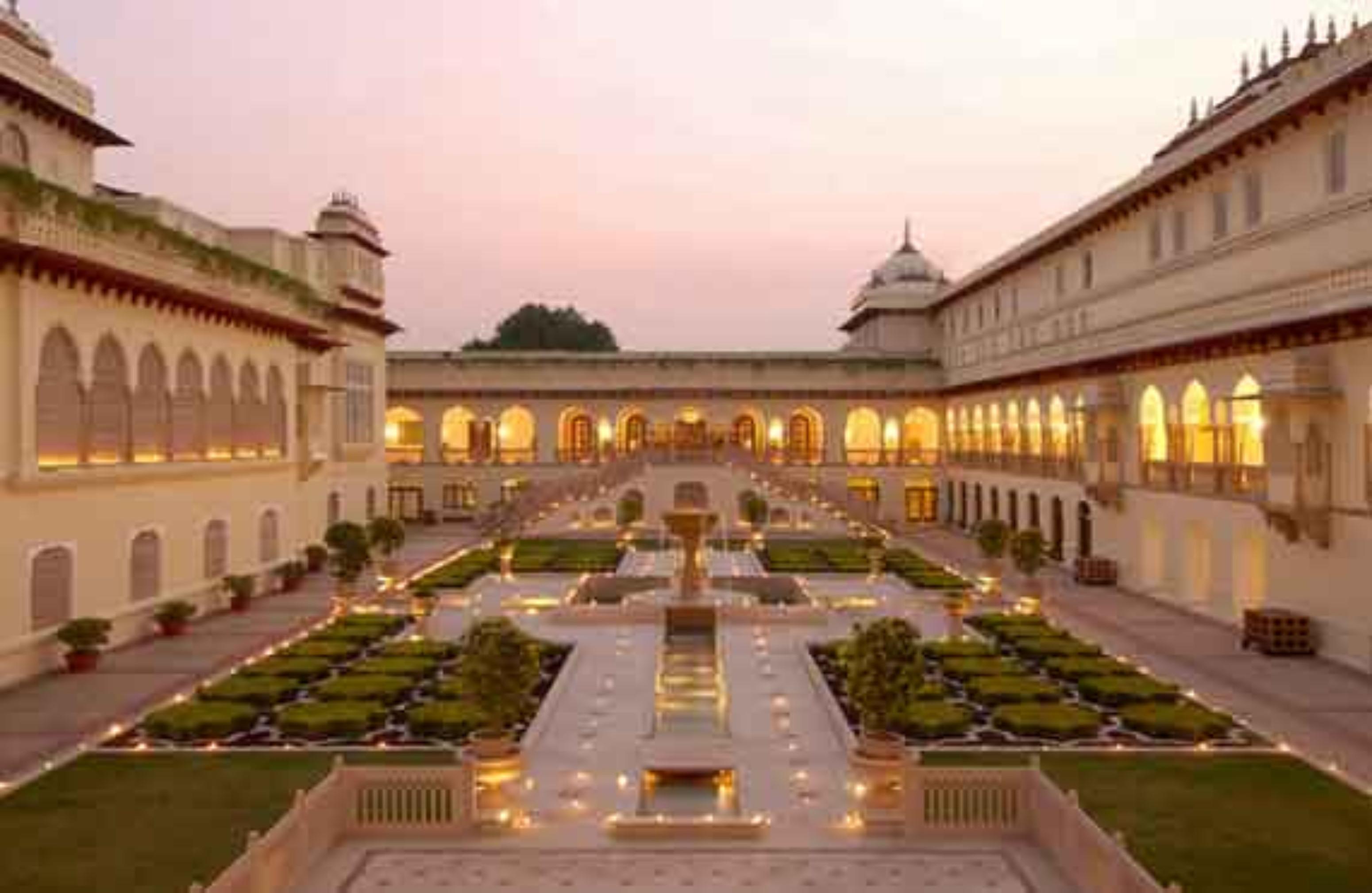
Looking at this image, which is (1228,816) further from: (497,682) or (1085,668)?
(497,682)

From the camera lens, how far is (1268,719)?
21.8 metres

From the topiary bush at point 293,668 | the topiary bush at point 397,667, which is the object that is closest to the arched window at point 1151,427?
the topiary bush at point 397,667

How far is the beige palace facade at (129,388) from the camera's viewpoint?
84.3ft

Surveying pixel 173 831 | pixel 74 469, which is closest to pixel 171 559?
pixel 74 469

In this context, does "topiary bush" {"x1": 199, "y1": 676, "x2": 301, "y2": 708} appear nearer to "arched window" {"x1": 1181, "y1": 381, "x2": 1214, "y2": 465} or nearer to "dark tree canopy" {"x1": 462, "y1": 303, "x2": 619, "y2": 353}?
"arched window" {"x1": 1181, "y1": 381, "x2": 1214, "y2": 465}

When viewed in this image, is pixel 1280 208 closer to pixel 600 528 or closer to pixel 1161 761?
pixel 1161 761

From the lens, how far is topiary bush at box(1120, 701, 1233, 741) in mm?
20375

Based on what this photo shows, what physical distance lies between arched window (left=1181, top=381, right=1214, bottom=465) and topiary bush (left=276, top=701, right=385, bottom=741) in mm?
23922

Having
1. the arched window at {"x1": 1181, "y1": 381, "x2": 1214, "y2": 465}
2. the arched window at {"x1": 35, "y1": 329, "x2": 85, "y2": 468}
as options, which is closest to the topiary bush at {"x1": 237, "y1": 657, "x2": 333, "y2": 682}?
the arched window at {"x1": 35, "y1": 329, "x2": 85, "y2": 468}

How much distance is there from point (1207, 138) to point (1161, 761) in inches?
905

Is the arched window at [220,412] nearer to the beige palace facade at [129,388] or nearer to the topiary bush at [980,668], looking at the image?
the beige palace facade at [129,388]

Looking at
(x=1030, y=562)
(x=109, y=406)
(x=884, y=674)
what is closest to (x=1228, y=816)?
(x=884, y=674)

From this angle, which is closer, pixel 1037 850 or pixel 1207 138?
pixel 1037 850

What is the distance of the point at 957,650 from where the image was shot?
90.6 ft
